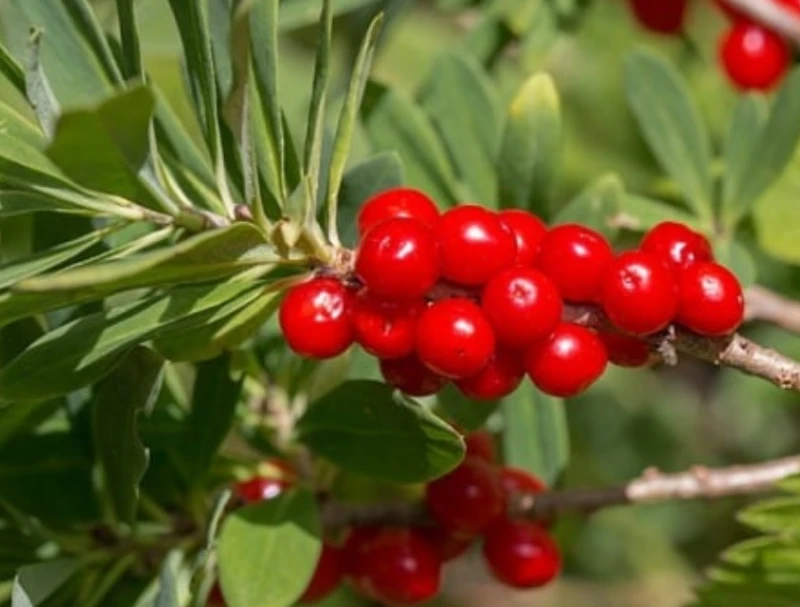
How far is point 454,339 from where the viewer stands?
1112 millimetres

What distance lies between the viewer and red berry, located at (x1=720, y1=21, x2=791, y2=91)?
1922 mm

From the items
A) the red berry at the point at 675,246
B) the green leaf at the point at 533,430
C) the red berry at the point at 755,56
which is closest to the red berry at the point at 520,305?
the red berry at the point at 675,246

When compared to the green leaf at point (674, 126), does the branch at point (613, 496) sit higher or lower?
lower

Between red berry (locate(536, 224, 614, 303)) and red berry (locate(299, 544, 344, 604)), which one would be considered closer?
red berry (locate(536, 224, 614, 303))

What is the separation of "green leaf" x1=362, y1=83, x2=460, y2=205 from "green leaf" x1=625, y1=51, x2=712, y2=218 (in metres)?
0.28

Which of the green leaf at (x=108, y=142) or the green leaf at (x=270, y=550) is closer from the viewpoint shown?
the green leaf at (x=108, y=142)

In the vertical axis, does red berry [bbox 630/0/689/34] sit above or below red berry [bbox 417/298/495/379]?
below

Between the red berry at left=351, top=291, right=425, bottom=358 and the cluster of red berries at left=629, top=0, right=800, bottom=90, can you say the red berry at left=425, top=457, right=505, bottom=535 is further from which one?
the cluster of red berries at left=629, top=0, right=800, bottom=90

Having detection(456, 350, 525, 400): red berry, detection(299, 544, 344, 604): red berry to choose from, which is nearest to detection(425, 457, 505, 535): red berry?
detection(299, 544, 344, 604): red berry

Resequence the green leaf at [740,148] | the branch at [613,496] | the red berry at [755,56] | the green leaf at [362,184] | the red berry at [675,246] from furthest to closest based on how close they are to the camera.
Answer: the red berry at [755,56], the green leaf at [740,148], the branch at [613,496], the green leaf at [362,184], the red berry at [675,246]

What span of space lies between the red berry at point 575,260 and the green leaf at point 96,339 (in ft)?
0.72

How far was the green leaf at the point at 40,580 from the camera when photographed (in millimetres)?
1219

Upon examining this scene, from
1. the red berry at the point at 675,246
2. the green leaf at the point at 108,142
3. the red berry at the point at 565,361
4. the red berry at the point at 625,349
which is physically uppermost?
the green leaf at the point at 108,142

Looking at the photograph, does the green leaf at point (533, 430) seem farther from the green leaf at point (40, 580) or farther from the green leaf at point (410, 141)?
the green leaf at point (40, 580)
